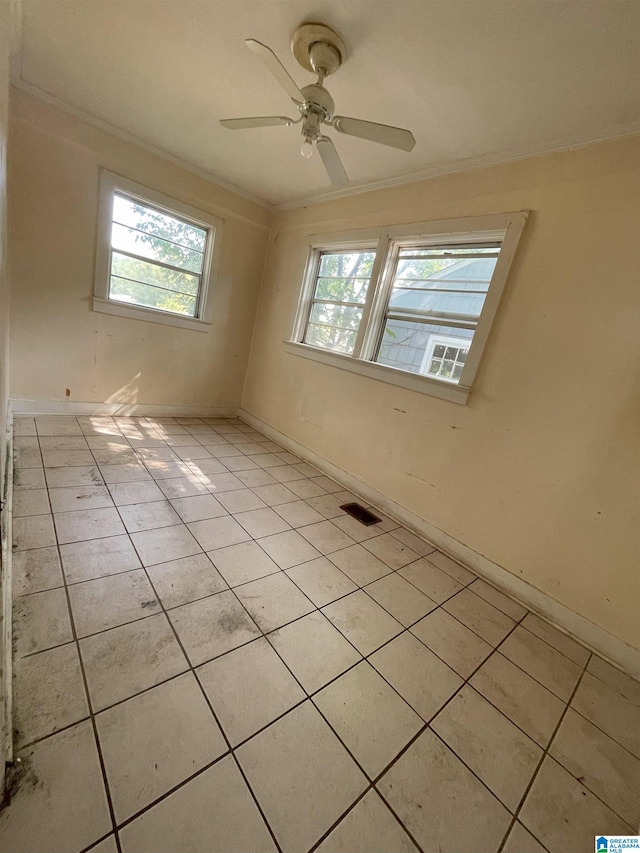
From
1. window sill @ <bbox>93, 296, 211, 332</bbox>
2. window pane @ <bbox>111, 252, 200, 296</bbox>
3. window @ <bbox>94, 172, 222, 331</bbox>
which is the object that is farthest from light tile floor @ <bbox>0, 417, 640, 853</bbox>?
window pane @ <bbox>111, 252, 200, 296</bbox>

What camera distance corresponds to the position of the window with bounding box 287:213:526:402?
7.44 feet

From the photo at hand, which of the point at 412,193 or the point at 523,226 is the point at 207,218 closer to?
the point at 412,193

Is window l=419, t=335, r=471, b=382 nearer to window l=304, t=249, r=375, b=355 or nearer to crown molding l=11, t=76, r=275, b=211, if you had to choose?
window l=304, t=249, r=375, b=355

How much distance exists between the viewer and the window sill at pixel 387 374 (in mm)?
2367

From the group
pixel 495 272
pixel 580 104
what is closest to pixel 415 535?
pixel 495 272

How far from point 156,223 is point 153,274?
19.7 inches

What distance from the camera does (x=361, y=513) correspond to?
8.91ft

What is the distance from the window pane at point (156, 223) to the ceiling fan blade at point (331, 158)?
2.23 metres

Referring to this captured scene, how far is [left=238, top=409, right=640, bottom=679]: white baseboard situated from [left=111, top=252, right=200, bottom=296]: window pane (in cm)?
268

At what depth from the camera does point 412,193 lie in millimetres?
2660

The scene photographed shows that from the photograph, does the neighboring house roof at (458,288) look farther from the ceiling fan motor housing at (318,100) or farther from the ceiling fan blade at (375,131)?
the ceiling fan motor housing at (318,100)

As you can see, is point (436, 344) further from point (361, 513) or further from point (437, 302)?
point (361, 513)

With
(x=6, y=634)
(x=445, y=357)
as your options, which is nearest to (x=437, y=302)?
(x=445, y=357)

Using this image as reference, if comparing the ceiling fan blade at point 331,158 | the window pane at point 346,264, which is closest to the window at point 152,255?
the window pane at point 346,264
